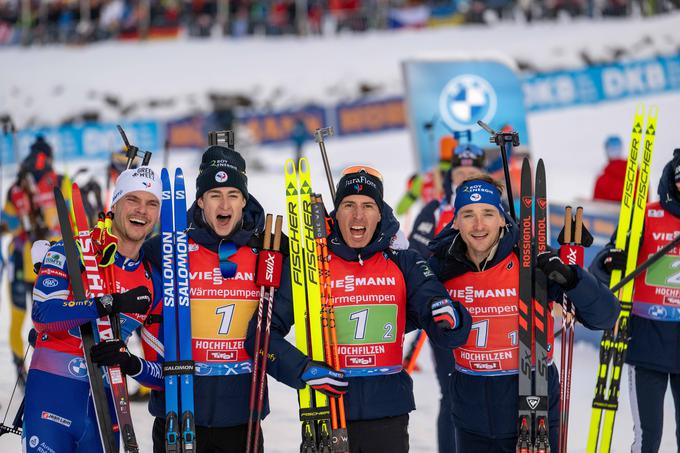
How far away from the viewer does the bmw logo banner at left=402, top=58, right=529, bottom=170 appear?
10.9 metres

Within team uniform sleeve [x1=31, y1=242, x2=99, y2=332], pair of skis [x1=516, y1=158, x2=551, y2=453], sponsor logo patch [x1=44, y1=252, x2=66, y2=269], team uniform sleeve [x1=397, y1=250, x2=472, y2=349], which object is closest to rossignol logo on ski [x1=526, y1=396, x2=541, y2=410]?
pair of skis [x1=516, y1=158, x2=551, y2=453]

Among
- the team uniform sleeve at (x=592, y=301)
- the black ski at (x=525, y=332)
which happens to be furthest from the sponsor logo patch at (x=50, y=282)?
the team uniform sleeve at (x=592, y=301)

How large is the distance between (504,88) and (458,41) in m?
17.7

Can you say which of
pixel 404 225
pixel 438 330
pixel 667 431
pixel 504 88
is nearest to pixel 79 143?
pixel 404 225

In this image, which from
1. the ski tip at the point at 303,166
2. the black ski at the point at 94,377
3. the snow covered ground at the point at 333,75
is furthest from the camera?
the snow covered ground at the point at 333,75

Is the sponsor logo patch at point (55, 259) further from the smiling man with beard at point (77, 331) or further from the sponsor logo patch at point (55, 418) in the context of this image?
the sponsor logo patch at point (55, 418)

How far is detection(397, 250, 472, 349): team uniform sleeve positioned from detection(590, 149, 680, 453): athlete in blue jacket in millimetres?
1313

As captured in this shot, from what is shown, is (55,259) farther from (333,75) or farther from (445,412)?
(333,75)

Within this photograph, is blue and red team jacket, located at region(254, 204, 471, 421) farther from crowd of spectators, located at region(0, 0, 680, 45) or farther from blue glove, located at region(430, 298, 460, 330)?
crowd of spectators, located at region(0, 0, 680, 45)

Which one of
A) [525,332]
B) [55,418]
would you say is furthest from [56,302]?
[525,332]

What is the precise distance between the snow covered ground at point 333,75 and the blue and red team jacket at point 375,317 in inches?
595

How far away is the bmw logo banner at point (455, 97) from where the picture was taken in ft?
35.9

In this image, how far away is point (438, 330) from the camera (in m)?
3.61

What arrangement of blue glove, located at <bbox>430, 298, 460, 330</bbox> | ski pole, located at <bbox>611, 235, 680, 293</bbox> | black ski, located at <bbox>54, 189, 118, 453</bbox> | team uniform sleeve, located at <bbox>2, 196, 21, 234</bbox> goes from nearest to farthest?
blue glove, located at <bbox>430, 298, 460, 330</bbox> < black ski, located at <bbox>54, 189, 118, 453</bbox> < ski pole, located at <bbox>611, 235, 680, 293</bbox> < team uniform sleeve, located at <bbox>2, 196, 21, 234</bbox>
